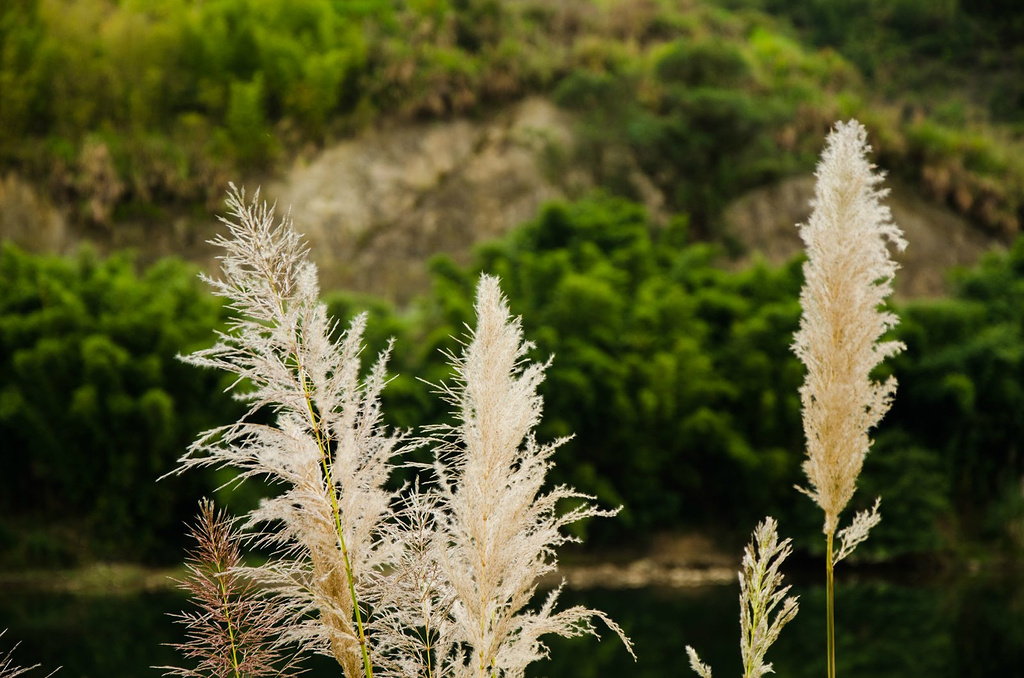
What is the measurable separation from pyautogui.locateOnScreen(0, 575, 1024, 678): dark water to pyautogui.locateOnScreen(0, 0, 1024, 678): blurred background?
0.27 ft

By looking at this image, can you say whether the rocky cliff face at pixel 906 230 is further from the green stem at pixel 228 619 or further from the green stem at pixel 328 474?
the green stem at pixel 328 474

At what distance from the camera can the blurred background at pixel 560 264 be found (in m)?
14.7

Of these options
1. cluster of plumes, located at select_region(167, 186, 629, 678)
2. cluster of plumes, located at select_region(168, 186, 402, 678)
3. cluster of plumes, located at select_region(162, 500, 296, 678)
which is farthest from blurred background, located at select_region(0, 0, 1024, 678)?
cluster of plumes, located at select_region(168, 186, 402, 678)

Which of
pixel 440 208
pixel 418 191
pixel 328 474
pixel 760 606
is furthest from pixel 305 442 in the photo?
pixel 418 191

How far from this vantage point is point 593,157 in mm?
23766

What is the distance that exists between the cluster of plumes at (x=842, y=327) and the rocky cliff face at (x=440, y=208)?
19303mm

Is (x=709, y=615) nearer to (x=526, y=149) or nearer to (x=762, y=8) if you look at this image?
(x=526, y=149)

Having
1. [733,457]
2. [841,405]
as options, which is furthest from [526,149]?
[841,405]

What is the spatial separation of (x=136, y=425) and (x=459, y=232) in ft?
33.3

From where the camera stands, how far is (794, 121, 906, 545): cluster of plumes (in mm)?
2152

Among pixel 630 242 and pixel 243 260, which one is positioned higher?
pixel 630 242

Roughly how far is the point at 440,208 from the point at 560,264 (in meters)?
7.51

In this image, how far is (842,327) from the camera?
7.13 feet

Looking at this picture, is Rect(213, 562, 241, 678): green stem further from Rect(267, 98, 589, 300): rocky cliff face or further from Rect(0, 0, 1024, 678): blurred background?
Rect(267, 98, 589, 300): rocky cliff face
